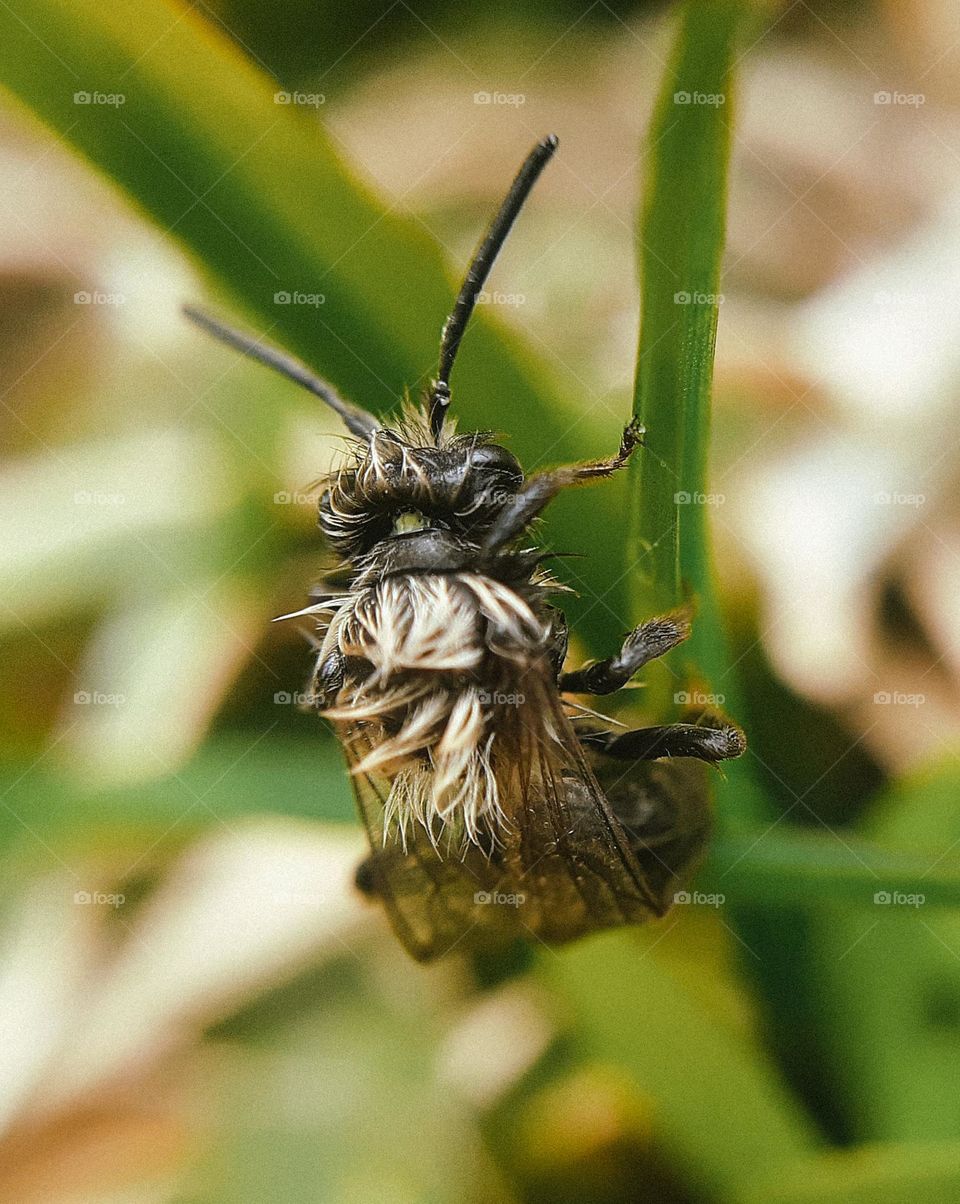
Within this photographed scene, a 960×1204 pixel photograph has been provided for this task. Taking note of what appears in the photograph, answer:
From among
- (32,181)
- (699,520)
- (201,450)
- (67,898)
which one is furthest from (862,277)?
(67,898)

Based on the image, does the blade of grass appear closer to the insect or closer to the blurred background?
the insect

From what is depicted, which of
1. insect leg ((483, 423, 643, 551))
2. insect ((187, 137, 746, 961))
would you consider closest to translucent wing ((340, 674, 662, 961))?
insect ((187, 137, 746, 961))

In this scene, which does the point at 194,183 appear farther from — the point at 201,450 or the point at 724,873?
the point at 724,873

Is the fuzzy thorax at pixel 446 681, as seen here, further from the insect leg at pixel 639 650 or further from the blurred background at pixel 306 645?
the blurred background at pixel 306 645

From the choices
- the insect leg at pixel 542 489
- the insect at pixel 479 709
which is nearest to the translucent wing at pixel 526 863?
the insect at pixel 479 709

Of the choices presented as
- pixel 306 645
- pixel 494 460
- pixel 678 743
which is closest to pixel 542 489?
pixel 494 460
